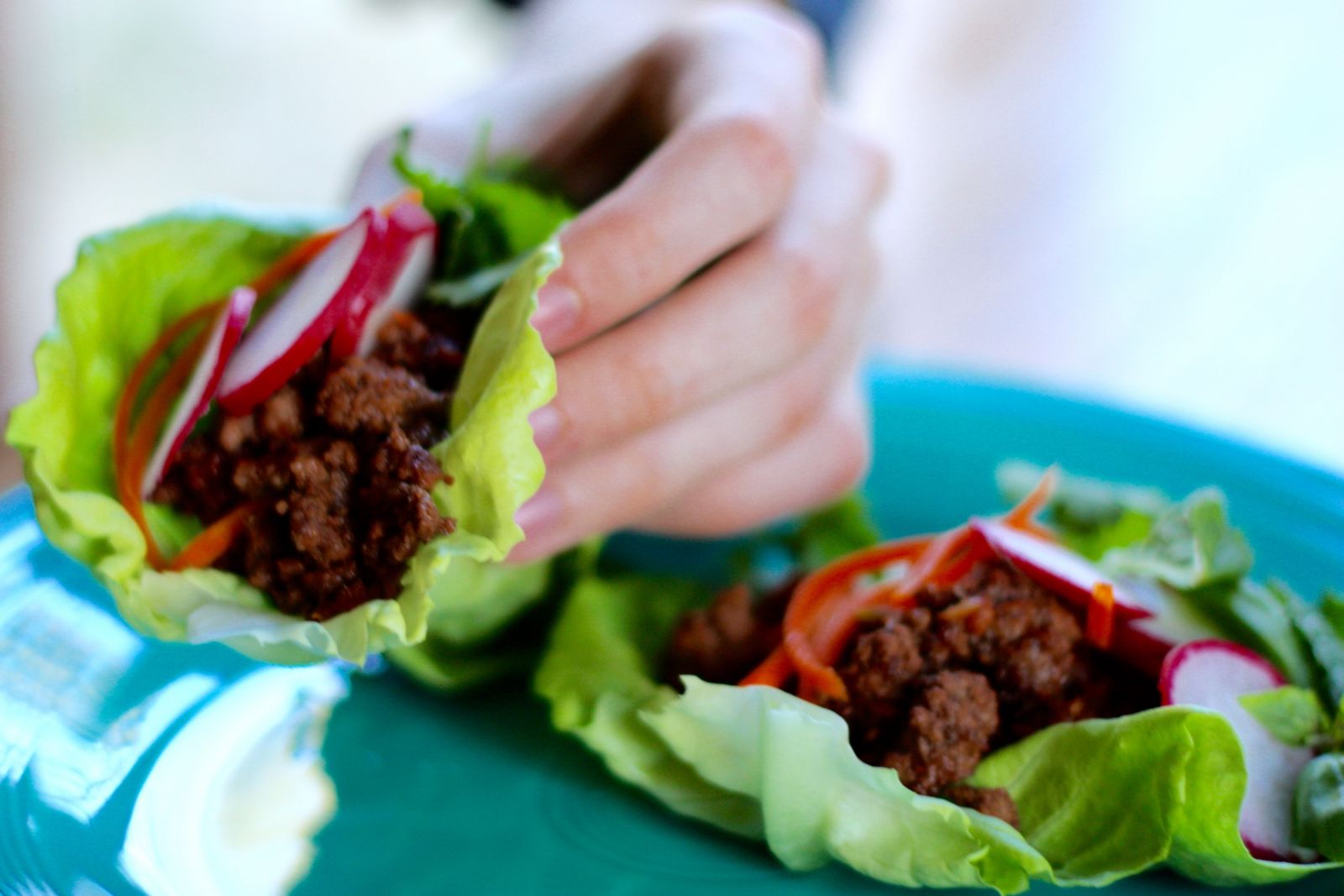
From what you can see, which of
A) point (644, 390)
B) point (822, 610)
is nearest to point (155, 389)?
point (644, 390)

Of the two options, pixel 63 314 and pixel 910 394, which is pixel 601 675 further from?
pixel 910 394

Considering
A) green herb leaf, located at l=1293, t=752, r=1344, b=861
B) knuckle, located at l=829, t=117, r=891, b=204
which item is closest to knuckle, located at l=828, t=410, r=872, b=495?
knuckle, located at l=829, t=117, r=891, b=204

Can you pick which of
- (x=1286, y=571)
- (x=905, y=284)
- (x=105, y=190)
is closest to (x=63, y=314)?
(x=1286, y=571)

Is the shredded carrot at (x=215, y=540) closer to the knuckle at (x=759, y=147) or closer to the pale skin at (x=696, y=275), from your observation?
the pale skin at (x=696, y=275)

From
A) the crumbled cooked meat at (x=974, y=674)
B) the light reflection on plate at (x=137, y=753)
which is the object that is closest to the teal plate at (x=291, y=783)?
the light reflection on plate at (x=137, y=753)

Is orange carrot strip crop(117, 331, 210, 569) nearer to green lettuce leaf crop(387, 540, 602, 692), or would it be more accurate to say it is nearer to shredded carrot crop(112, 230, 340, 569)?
shredded carrot crop(112, 230, 340, 569)
